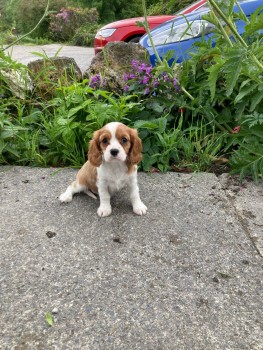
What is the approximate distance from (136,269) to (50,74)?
3266 millimetres

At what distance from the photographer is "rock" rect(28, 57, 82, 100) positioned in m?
4.30

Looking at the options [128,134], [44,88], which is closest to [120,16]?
[44,88]

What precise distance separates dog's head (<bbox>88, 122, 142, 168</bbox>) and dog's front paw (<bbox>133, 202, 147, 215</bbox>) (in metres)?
0.39

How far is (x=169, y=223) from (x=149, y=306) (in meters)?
0.92

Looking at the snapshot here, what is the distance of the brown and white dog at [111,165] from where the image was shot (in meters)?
2.66

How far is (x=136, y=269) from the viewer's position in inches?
90.2

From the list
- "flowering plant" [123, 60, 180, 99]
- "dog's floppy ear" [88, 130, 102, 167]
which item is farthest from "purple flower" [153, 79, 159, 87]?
"dog's floppy ear" [88, 130, 102, 167]

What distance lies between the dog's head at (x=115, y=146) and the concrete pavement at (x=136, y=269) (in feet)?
1.79

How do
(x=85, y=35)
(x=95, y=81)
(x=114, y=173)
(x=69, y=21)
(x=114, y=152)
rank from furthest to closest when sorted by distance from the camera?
(x=69, y=21)
(x=85, y=35)
(x=95, y=81)
(x=114, y=173)
(x=114, y=152)

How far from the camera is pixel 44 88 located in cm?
434

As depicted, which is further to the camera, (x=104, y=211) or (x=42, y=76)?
(x=42, y=76)

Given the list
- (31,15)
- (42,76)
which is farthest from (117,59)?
(31,15)

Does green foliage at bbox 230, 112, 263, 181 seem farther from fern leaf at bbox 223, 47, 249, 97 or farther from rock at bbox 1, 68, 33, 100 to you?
rock at bbox 1, 68, 33, 100

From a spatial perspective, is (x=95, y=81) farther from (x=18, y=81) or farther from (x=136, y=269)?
(x=136, y=269)
